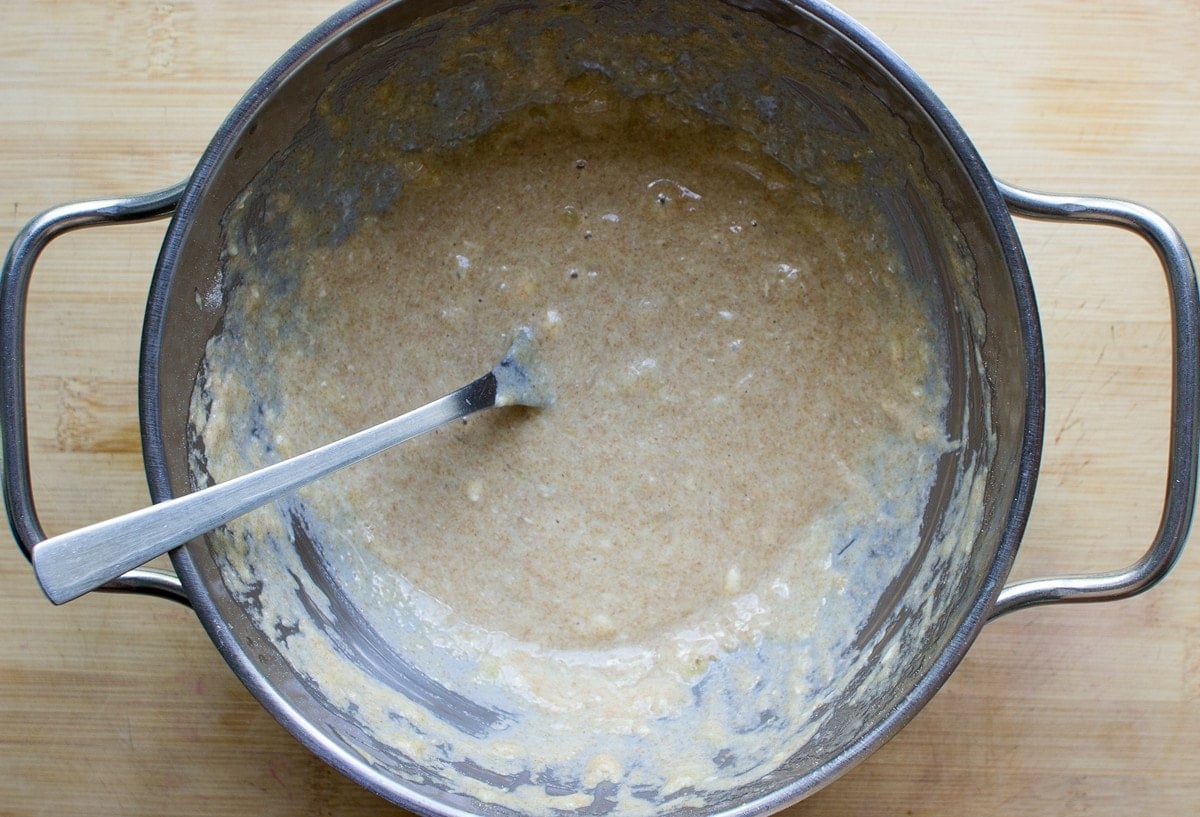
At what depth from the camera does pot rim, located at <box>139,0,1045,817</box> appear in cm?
111

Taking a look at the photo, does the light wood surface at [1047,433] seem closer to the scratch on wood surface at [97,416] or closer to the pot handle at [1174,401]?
the scratch on wood surface at [97,416]

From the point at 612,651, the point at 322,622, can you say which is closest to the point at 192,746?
the point at 322,622

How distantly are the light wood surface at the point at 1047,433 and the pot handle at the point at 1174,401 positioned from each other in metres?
0.25

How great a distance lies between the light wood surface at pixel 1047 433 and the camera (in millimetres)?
1392

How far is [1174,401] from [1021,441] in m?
0.20

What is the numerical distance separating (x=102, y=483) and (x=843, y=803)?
1.15 m

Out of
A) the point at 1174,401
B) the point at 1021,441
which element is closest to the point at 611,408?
the point at 1021,441

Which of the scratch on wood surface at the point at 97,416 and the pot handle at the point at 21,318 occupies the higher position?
the pot handle at the point at 21,318

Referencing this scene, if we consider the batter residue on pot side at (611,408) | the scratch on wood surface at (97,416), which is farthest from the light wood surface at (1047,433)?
the batter residue on pot side at (611,408)

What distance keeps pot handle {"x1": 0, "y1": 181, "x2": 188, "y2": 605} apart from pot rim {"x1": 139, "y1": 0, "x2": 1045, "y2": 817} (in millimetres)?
62

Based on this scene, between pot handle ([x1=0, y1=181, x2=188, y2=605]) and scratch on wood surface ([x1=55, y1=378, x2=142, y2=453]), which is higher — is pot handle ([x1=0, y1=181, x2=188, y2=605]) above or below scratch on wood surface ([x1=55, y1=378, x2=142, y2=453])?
above

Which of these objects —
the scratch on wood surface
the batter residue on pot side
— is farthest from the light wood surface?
the batter residue on pot side

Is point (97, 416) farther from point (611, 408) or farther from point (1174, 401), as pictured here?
point (1174, 401)

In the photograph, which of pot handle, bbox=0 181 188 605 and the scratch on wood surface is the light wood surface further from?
pot handle, bbox=0 181 188 605
